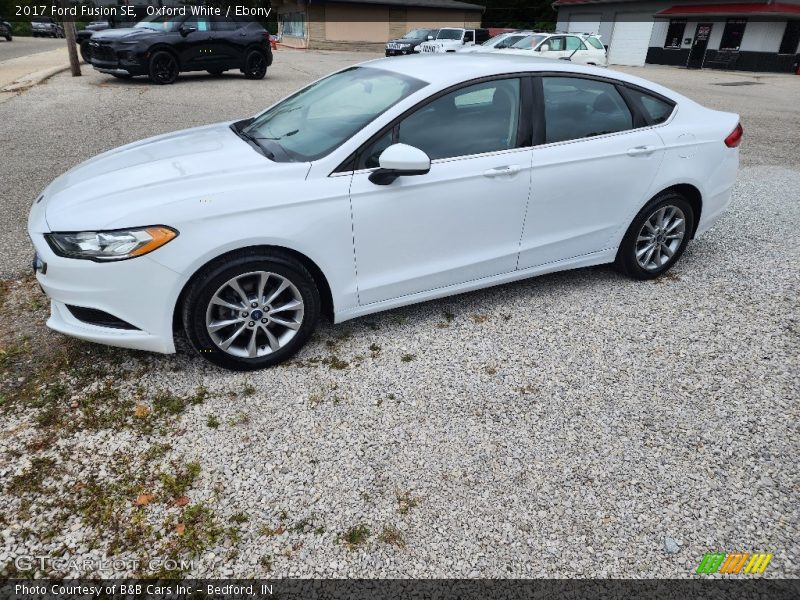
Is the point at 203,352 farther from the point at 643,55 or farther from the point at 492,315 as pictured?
the point at 643,55

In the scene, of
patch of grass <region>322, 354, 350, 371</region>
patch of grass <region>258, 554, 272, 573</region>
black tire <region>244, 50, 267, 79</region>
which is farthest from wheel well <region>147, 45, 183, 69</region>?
patch of grass <region>258, 554, 272, 573</region>

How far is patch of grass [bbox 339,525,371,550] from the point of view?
220cm

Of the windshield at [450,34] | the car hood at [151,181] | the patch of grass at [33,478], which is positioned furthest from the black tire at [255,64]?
the patch of grass at [33,478]

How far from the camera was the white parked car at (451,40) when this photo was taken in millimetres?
23531

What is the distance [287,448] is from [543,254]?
216cm

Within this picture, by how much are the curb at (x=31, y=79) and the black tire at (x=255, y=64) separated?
16.7 ft

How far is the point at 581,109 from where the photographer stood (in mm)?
Answer: 3750

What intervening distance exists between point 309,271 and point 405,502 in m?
1.37

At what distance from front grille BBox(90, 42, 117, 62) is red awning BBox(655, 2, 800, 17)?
26.7 meters

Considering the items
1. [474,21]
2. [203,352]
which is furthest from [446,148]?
[474,21]

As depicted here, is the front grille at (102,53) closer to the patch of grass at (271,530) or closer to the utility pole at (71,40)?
the utility pole at (71,40)

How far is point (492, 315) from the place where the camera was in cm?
385

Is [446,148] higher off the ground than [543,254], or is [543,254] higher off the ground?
[446,148]

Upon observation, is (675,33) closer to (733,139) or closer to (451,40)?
(451,40)
